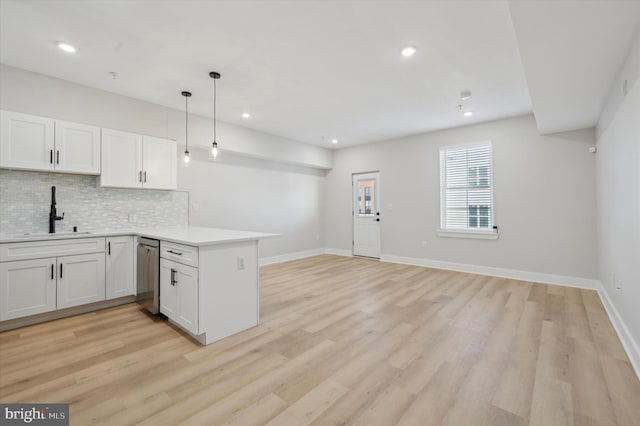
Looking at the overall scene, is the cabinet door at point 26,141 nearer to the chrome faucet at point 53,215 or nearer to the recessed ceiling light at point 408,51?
the chrome faucet at point 53,215

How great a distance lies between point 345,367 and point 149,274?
2.45 m

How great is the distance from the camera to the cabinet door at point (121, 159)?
3.64m

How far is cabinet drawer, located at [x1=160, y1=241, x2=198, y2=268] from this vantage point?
255 centimetres

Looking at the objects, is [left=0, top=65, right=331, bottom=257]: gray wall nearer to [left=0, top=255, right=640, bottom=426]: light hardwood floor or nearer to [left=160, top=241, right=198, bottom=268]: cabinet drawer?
[left=160, top=241, right=198, bottom=268]: cabinet drawer

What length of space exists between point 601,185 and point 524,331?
98.0 inches

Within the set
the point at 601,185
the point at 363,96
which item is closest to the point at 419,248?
the point at 601,185

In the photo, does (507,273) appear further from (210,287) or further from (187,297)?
(187,297)

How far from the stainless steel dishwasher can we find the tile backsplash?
85 centimetres

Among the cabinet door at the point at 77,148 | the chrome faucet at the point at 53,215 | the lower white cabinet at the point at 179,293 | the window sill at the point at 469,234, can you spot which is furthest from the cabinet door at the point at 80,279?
the window sill at the point at 469,234

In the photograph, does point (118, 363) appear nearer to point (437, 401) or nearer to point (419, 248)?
point (437, 401)

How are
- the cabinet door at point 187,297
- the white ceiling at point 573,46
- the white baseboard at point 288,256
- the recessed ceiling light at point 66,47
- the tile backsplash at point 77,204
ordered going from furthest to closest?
the white baseboard at point 288,256
the tile backsplash at point 77,204
the recessed ceiling light at point 66,47
the cabinet door at point 187,297
the white ceiling at point 573,46

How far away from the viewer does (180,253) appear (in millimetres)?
2740

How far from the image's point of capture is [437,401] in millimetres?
1780

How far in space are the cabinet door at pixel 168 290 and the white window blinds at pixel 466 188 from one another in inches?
191
